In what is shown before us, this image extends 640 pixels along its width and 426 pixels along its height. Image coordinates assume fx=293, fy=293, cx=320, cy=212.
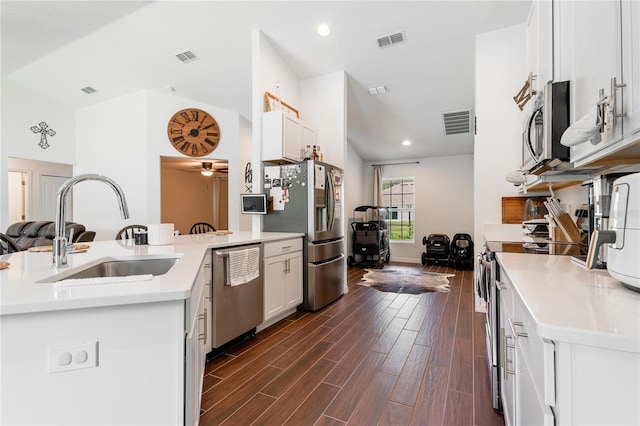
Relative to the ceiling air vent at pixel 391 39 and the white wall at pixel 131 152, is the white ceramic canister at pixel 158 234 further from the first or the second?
the white wall at pixel 131 152

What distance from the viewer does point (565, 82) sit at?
4.01 feet

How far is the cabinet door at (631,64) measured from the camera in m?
0.73

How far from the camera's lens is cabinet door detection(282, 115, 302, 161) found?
3381 millimetres

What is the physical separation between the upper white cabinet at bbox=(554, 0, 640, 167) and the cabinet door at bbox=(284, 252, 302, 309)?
98.1 inches

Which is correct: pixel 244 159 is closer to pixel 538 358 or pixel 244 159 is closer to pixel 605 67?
pixel 605 67

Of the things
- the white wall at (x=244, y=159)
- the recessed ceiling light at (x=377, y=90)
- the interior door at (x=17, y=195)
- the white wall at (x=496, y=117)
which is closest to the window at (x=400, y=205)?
the recessed ceiling light at (x=377, y=90)

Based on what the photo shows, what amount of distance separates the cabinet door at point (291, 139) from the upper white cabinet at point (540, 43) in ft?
7.54

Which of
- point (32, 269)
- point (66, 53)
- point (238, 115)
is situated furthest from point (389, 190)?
point (32, 269)

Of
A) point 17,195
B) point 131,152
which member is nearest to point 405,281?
point 131,152

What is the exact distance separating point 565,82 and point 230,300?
7.85ft

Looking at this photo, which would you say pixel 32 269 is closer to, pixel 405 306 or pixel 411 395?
pixel 411 395

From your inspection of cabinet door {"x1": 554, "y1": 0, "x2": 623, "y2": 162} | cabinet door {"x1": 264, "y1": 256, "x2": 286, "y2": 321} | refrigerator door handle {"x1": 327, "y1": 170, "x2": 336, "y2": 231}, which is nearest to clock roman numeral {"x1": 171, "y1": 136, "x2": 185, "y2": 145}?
refrigerator door handle {"x1": 327, "y1": 170, "x2": 336, "y2": 231}

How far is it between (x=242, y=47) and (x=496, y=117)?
315 centimetres

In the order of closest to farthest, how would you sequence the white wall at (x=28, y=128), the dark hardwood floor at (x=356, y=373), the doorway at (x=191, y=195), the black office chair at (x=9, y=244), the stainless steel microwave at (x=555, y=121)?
the stainless steel microwave at (x=555, y=121) < the dark hardwood floor at (x=356, y=373) < the black office chair at (x=9, y=244) < the white wall at (x=28, y=128) < the doorway at (x=191, y=195)
